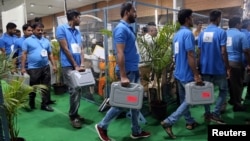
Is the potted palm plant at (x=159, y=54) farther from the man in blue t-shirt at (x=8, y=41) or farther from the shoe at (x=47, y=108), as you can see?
the man in blue t-shirt at (x=8, y=41)

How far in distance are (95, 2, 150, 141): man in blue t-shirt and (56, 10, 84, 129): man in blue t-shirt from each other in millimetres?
685

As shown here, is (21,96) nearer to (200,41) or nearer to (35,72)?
(35,72)

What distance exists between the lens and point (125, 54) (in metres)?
2.56

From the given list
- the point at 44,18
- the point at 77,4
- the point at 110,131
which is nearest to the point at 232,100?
the point at 110,131

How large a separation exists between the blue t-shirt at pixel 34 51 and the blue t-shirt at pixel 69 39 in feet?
2.92

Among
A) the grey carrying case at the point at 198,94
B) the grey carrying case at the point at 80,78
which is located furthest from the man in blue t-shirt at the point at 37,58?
the grey carrying case at the point at 198,94

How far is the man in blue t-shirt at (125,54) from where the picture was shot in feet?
7.82

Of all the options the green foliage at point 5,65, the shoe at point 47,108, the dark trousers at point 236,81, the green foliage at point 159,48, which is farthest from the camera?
the shoe at point 47,108

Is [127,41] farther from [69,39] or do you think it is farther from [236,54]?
[236,54]

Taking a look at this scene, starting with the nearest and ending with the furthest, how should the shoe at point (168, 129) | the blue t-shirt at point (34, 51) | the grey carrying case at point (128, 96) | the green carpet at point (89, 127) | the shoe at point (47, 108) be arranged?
1. the grey carrying case at point (128, 96)
2. the shoe at point (168, 129)
3. the green carpet at point (89, 127)
4. the blue t-shirt at point (34, 51)
5. the shoe at point (47, 108)

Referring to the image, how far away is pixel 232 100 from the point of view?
3.93 meters

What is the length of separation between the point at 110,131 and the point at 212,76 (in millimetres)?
1519

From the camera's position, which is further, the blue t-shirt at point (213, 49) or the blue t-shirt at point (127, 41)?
the blue t-shirt at point (213, 49)

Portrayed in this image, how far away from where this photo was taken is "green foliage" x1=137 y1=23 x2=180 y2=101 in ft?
10.8
